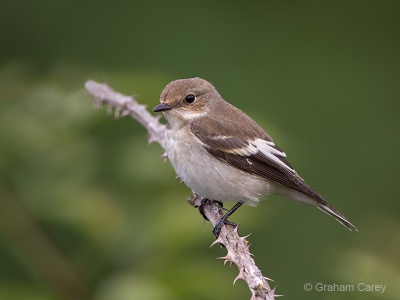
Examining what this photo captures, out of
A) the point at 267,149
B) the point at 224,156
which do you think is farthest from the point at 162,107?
the point at 267,149

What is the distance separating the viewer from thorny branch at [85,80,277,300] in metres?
2.94

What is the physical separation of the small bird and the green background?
182 millimetres

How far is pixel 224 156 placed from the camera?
466cm

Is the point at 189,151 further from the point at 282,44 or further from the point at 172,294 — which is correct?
the point at 282,44

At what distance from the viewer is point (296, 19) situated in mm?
8922

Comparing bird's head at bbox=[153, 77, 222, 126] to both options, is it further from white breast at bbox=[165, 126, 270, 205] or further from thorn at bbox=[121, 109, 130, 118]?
thorn at bbox=[121, 109, 130, 118]

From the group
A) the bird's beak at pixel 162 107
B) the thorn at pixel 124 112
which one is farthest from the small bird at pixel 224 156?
the thorn at pixel 124 112

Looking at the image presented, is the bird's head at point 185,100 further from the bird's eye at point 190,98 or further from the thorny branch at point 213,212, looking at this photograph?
the thorny branch at point 213,212

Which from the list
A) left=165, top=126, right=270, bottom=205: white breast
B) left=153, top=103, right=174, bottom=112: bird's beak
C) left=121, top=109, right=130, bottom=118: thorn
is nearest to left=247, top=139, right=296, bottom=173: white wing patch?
left=165, top=126, right=270, bottom=205: white breast

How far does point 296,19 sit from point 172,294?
597 centimetres

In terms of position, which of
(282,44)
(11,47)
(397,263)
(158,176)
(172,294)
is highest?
(282,44)

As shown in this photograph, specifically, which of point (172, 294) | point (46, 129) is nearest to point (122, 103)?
point (46, 129)

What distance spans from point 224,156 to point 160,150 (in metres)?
0.48

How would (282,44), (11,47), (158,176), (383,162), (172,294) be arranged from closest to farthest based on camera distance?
(172,294) → (158,176) → (11,47) → (383,162) → (282,44)
